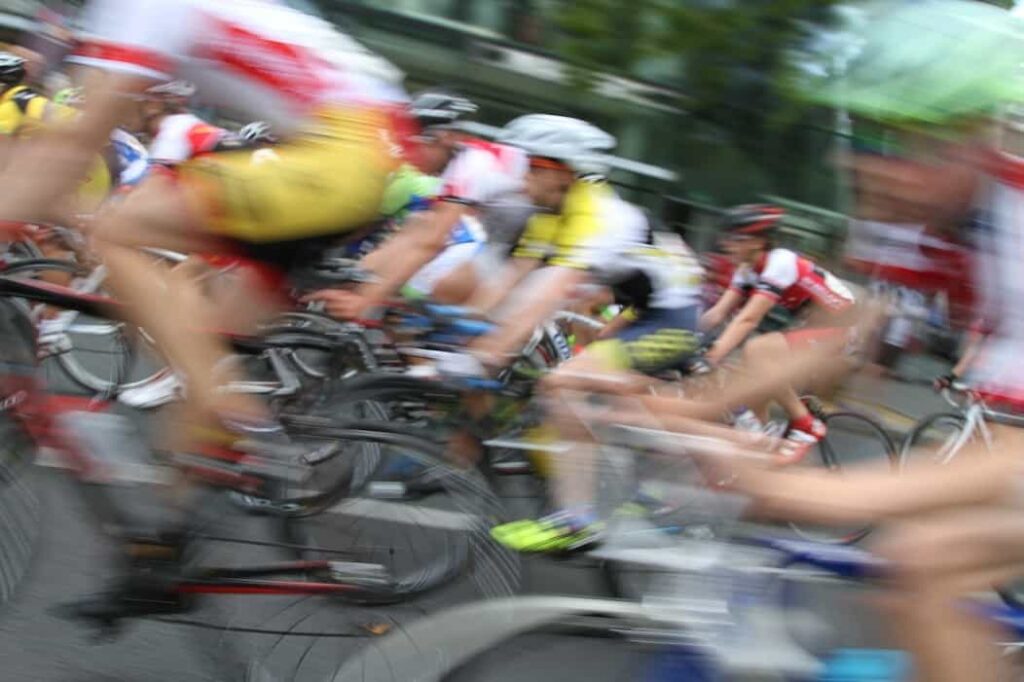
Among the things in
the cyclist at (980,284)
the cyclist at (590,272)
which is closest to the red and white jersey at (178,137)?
the cyclist at (590,272)

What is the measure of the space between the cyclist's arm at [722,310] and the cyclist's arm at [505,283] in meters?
2.21

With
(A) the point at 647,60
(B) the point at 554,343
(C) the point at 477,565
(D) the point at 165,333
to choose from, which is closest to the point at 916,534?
(C) the point at 477,565

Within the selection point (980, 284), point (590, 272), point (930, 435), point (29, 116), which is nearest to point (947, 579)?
point (980, 284)

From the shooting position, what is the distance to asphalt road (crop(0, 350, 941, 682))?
9.34 feet

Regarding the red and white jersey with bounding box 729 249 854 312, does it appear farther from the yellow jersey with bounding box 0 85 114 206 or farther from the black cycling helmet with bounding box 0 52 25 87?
the black cycling helmet with bounding box 0 52 25 87

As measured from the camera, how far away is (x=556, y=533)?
15.3 feet

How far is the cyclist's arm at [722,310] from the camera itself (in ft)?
27.8

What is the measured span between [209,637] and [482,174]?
13.2 ft

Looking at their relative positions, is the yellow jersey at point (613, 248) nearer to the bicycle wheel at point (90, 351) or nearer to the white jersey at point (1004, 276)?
the bicycle wheel at point (90, 351)

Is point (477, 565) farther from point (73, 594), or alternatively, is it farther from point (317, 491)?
point (73, 594)

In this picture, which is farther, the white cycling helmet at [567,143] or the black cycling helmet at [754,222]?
the black cycling helmet at [754,222]

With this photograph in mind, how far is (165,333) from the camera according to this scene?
358 cm

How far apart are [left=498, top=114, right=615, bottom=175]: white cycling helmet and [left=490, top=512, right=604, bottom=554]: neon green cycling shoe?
153 centimetres

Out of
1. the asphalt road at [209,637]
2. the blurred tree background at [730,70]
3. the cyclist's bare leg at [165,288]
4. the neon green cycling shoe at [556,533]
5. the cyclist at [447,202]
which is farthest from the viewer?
the blurred tree background at [730,70]
